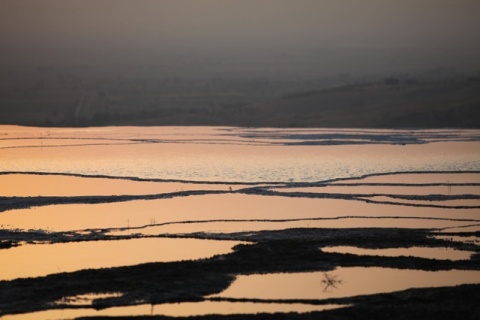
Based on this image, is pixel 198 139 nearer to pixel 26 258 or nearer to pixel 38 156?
pixel 38 156

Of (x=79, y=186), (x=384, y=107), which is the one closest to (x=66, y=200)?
(x=79, y=186)

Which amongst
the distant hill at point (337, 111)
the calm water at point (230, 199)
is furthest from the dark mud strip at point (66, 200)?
the distant hill at point (337, 111)

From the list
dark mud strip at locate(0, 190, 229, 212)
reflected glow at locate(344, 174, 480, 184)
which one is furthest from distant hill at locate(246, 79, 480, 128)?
dark mud strip at locate(0, 190, 229, 212)

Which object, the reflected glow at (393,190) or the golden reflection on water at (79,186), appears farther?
the reflected glow at (393,190)

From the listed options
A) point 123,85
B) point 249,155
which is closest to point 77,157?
point 249,155

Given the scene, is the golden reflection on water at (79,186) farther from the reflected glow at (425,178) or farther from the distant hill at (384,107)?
the distant hill at (384,107)
